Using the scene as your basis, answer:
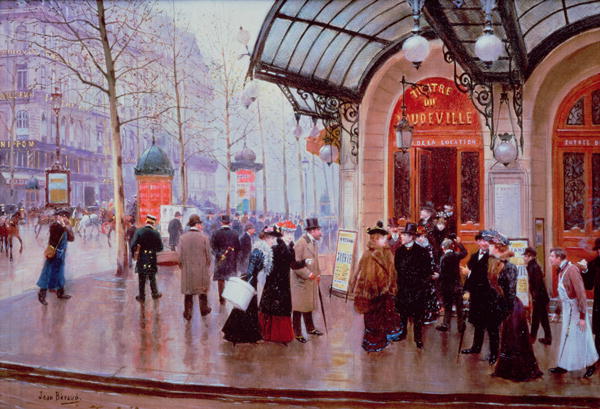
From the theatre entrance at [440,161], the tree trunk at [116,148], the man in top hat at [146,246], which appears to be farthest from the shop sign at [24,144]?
the theatre entrance at [440,161]

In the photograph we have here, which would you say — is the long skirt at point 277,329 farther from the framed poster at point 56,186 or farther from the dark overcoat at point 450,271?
the framed poster at point 56,186

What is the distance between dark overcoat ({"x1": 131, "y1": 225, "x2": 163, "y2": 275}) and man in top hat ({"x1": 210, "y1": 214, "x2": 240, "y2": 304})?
104cm

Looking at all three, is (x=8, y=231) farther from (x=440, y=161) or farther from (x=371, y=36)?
(x=440, y=161)

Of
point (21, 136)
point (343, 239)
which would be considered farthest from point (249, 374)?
point (21, 136)

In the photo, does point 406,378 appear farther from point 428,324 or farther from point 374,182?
point 374,182

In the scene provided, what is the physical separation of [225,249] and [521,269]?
16.7 ft

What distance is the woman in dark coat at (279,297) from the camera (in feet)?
27.2

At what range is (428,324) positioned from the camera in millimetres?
9828

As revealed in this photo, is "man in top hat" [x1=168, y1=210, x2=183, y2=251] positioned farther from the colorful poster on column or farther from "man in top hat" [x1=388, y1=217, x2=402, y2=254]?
"man in top hat" [x1=388, y1=217, x2=402, y2=254]

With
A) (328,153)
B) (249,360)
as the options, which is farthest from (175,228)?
(249,360)

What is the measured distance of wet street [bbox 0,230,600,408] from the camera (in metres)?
6.39

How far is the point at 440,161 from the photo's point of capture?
40.3 feet

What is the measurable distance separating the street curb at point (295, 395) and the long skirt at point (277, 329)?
6.47 feet

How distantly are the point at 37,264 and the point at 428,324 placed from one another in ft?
38.0
